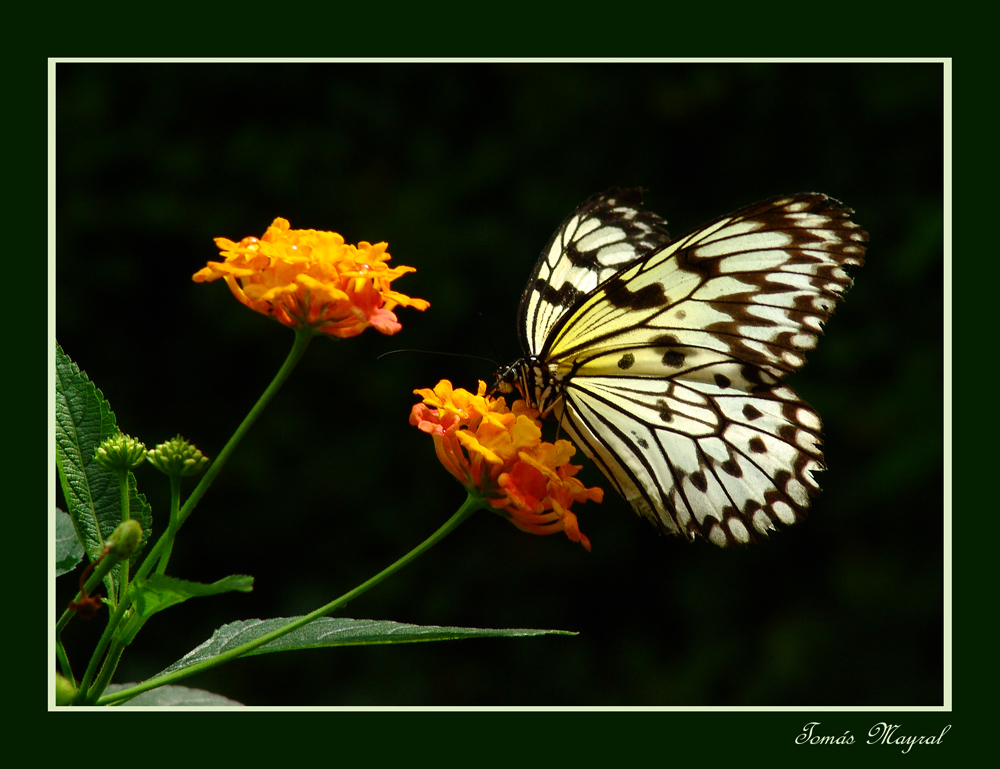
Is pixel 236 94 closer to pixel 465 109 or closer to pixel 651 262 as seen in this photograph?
pixel 465 109

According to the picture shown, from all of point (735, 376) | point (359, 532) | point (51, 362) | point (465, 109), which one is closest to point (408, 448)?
point (359, 532)

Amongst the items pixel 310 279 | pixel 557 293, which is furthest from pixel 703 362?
pixel 310 279

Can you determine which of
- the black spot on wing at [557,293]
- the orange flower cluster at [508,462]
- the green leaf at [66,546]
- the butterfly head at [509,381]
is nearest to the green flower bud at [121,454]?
the green leaf at [66,546]

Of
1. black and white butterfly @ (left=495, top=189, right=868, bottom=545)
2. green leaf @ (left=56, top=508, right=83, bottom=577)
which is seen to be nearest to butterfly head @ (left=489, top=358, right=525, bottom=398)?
black and white butterfly @ (left=495, top=189, right=868, bottom=545)

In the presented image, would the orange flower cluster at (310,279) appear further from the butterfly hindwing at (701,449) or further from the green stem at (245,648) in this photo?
the butterfly hindwing at (701,449)

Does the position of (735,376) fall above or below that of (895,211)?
below

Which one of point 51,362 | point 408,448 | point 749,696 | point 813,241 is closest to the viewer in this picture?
point 51,362

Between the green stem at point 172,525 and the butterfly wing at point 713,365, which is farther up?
the butterfly wing at point 713,365
